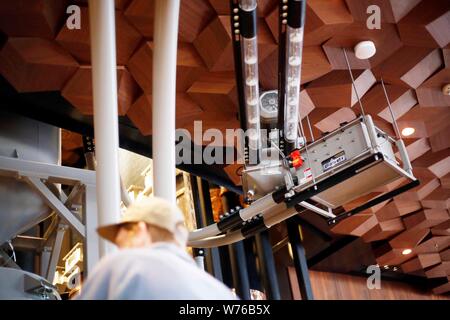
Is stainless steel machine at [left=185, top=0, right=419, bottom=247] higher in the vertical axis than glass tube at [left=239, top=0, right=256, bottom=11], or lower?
lower

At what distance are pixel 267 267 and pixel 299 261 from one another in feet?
2.24

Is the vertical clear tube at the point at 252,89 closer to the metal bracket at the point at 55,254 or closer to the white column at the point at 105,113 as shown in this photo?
the white column at the point at 105,113

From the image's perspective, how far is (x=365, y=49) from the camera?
20.3 feet

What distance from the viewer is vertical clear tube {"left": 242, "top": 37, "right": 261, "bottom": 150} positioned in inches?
200

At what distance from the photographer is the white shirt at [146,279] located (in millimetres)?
1542

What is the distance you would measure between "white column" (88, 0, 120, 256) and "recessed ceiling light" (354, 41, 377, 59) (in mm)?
2995

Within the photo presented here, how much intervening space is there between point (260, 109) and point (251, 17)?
1652 millimetres

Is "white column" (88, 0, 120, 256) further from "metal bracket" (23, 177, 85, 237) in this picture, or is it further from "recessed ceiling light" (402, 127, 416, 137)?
"recessed ceiling light" (402, 127, 416, 137)

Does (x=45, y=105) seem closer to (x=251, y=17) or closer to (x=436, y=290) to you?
(x=251, y=17)

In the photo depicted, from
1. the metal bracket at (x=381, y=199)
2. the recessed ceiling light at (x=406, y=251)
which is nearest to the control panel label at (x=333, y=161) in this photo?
the metal bracket at (x=381, y=199)

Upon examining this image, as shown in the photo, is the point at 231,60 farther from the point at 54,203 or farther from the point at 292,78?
the point at 54,203

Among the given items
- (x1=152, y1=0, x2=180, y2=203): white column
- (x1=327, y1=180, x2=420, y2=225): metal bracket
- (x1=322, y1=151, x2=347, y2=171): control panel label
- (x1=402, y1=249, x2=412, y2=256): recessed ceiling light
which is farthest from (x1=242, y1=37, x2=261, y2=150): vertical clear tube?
(x1=402, y1=249, x2=412, y2=256): recessed ceiling light

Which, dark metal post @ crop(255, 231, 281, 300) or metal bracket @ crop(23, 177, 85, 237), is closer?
metal bracket @ crop(23, 177, 85, 237)

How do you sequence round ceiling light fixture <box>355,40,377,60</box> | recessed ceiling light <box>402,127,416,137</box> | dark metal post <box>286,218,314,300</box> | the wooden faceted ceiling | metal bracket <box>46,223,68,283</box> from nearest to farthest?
1. the wooden faceted ceiling
2. round ceiling light fixture <box>355,40,377,60</box>
3. metal bracket <box>46,223,68,283</box>
4. recessed ceiling light <box>402,127,416,137</box>
5. dark metal post <box>286,218,314,300</box>
